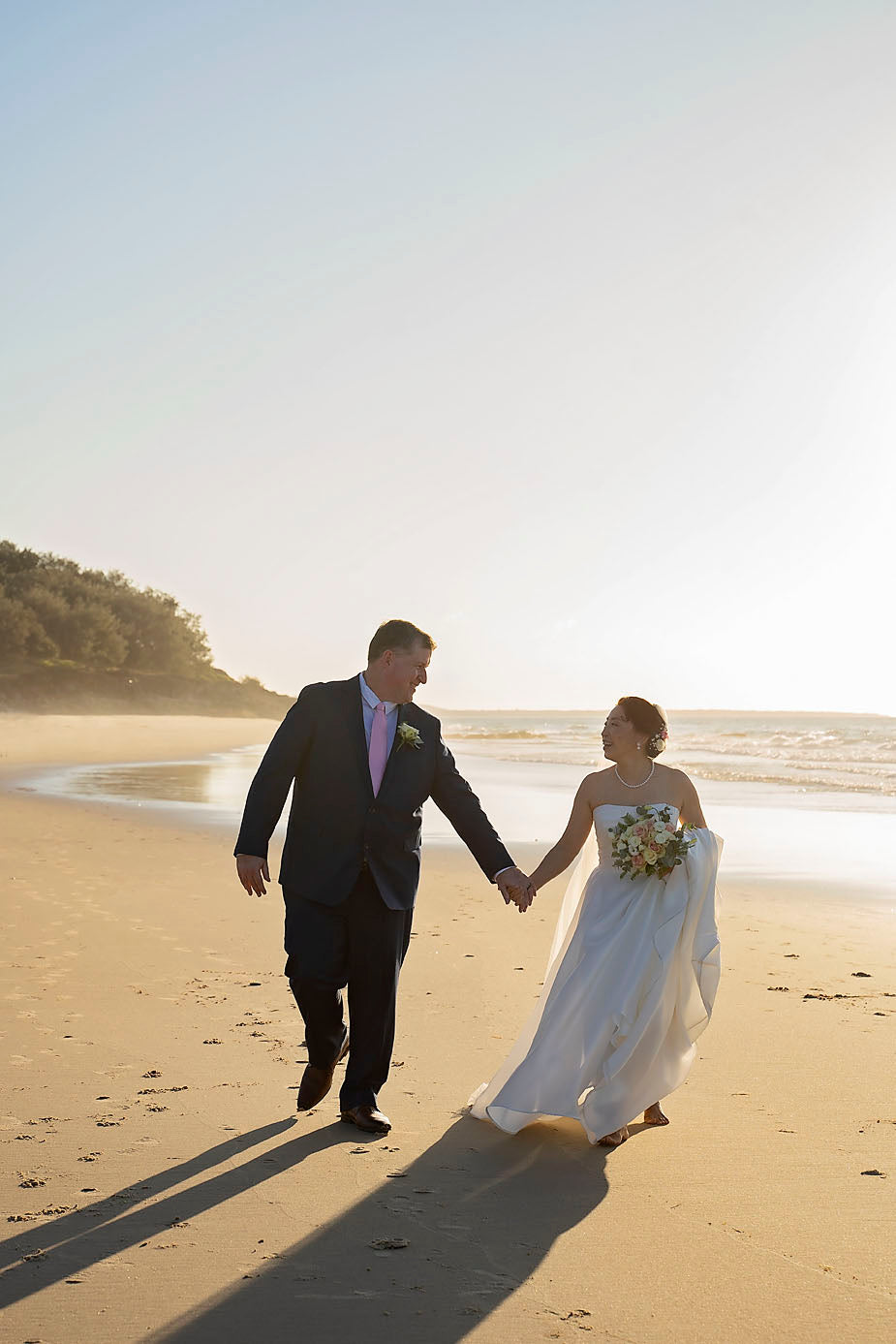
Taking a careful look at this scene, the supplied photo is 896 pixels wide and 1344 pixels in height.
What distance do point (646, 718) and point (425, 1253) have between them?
2.42 meters

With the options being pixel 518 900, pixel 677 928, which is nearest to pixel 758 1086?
pixel 677 928

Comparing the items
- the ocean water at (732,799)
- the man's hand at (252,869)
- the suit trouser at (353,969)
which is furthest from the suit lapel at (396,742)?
the ocean water at (732,799)

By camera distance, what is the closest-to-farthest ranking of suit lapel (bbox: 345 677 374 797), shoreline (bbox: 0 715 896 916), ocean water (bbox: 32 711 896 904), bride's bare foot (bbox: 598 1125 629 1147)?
bride's bare foot (bbox: 598 1125 629 1147), suit lapel (bbox: 345 677 374 797), shoreline (bbox: 0 715 896 916), ocean water (bbox: 32 711 896 904)

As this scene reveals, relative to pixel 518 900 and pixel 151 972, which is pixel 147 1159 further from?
pixel 151 972

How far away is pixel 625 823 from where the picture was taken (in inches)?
191

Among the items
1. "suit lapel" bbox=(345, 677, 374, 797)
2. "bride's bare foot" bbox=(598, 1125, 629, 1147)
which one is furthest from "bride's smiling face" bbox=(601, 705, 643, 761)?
"bride's bare foot" bbox=(598, 1125, 629, 1147)

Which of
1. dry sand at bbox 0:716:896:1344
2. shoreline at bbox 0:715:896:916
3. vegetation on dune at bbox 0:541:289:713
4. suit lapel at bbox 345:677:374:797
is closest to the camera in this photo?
dry sand at bbox 0:716:896:1344

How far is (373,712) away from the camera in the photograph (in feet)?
16.4

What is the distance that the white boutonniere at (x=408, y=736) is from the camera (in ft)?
16.1

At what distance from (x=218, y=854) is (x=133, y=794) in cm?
767

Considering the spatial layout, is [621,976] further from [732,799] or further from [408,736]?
[732,799]

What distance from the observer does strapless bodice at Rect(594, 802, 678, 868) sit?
4953 mm

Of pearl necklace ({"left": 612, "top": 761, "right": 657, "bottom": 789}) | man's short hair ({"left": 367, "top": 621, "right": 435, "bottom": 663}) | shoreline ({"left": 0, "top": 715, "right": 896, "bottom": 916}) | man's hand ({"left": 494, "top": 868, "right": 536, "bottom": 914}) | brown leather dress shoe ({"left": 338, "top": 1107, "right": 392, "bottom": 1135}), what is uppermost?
man's short hair ({"left": 367, "top": 621, "right": 435, "bottom": 663})

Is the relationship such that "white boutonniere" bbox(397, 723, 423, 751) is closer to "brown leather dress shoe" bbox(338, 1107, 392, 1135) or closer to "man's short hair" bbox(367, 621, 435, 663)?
"man's short hair" bbox(367, 621, 435, 663)
